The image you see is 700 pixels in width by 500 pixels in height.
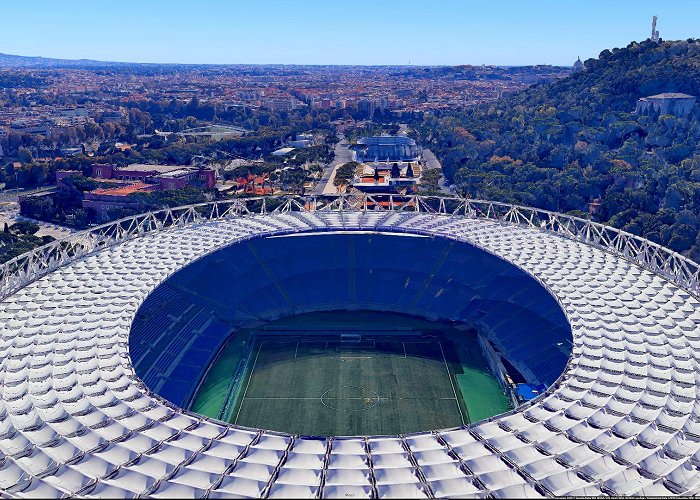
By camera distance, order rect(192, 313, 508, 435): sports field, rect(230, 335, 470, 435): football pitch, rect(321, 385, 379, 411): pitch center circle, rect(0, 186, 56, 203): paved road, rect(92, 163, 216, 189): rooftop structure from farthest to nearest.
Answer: rect(0, 186, 56, 203): paved road
rect(92, 163, 216, 189): rooftop structure
rect(321, 385, 379, 411): pitch center circle
rect(192, 313, 508, 435): sports field
rect(230, 335, 470, 435): football pitch

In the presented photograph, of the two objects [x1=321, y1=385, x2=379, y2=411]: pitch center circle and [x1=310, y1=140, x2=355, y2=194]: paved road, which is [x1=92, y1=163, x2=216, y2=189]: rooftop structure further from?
[x1=321, y1=385, x2=379, y2=411]: pitch center circle

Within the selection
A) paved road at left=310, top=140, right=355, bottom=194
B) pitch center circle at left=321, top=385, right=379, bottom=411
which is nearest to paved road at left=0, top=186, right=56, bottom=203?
paved road at left=310, top=140, right=355, bottom=194

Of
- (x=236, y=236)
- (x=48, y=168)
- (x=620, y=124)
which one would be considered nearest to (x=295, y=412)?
(x=236, y=236)

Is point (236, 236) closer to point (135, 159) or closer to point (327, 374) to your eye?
point (327, 374)

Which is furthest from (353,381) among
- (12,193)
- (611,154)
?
(12,193)

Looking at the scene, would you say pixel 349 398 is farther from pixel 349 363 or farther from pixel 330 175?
pixel 330 175
